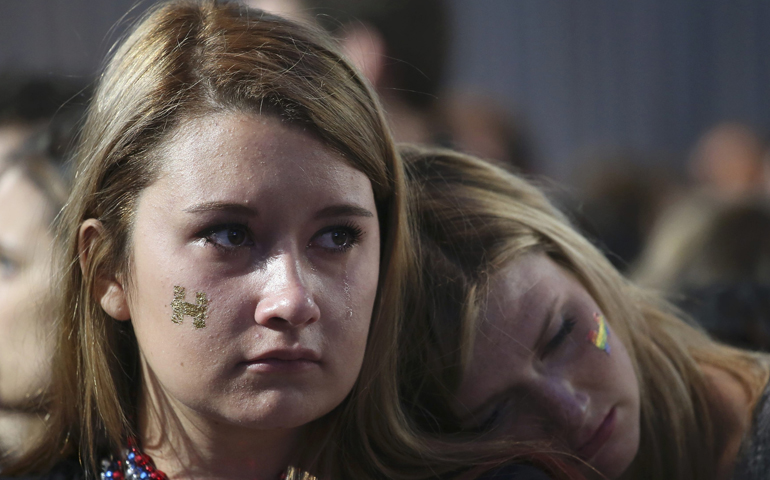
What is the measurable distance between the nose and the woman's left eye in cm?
8

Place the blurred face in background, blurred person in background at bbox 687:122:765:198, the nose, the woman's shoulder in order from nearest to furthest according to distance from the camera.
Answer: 1. the nose
2. the woman's shoulder
3. the blurred face in background
4. blurred person in background at bbox 687:122:765:198

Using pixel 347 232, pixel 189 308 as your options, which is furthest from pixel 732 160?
pixel 189 308

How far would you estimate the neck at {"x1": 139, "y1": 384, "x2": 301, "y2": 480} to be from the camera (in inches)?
67.7

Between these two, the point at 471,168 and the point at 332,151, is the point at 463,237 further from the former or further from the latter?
the point at 332,151

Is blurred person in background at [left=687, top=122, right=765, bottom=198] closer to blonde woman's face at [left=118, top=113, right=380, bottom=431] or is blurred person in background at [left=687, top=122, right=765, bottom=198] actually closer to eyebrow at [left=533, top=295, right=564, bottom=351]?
eyebrow at [left=533, top=295, right=564, bottom=351]

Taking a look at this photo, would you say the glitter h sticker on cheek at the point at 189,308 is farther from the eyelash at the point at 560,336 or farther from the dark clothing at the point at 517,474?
the eyelash at the point at 560,336

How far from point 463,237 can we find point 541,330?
297 mm

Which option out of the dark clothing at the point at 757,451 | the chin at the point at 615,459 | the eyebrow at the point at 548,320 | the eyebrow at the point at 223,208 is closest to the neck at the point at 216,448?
the eyebrow at the point at 223,208

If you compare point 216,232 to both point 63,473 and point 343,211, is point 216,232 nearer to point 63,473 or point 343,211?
point 343,211

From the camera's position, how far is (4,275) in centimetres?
245

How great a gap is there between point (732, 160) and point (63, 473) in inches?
177

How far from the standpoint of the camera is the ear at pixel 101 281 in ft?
5.66

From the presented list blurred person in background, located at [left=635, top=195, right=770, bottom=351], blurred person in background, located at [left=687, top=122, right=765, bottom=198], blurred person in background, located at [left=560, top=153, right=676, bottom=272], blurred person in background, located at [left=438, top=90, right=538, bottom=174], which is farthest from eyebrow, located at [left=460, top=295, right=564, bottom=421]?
blurred person in background, located at [left=687, top=122, right=765, bottom=198]

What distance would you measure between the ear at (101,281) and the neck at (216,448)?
229 mm
